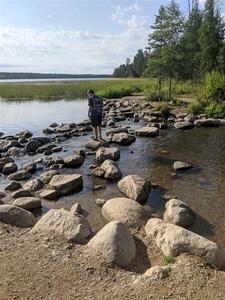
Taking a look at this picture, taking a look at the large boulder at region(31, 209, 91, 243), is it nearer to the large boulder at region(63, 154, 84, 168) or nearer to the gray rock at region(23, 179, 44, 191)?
the gray rock at region(23, 179, 44, 191)

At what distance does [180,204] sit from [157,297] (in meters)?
4.34

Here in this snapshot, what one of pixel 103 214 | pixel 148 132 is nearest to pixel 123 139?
pixel 148 132

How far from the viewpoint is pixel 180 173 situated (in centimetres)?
1443

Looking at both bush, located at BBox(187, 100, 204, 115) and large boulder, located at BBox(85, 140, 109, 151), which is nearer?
large boulder, located at BBox(85, 140, 109, 151)

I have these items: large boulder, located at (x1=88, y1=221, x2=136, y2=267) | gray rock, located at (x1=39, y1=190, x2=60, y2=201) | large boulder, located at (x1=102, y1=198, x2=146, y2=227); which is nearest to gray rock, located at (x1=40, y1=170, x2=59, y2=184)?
gray rock, located at (x1=39, y1=190, x2=60, y2=201)

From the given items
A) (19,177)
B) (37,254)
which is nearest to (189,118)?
(19,177)

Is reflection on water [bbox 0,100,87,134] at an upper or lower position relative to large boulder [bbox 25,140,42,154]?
lower

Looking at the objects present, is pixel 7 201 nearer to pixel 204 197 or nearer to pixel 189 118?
pixel 204 197

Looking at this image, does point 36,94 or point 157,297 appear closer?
point 157,297

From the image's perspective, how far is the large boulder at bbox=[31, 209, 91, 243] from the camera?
8023 mm

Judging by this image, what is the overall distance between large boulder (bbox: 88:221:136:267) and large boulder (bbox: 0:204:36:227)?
2231mm

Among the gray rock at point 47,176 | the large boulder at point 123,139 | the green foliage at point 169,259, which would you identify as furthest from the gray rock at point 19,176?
the green foliage at point 169,259

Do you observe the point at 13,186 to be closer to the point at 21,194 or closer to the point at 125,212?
the point at 21,194

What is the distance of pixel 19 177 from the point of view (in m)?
14.3
